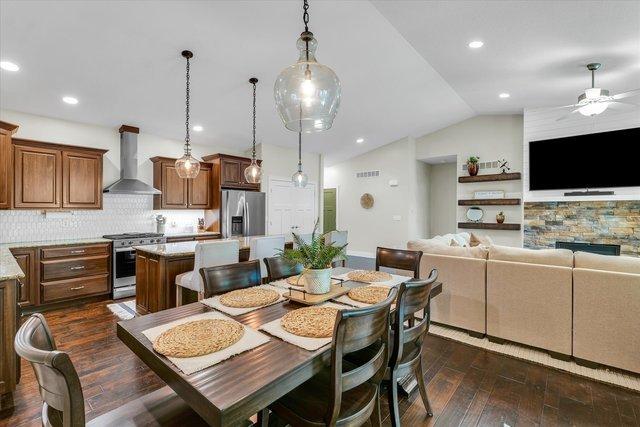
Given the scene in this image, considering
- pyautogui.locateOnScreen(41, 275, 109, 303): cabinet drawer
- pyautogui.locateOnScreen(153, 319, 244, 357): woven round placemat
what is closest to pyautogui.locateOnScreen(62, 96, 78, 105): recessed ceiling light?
pyautogui.locateOnScreen(41, 275, 109, 303): cabinet drawer

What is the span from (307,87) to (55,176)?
14.2 ft

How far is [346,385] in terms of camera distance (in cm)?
122

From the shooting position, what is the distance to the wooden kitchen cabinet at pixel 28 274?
3.68 metres

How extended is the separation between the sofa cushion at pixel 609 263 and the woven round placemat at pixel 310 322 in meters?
2.44

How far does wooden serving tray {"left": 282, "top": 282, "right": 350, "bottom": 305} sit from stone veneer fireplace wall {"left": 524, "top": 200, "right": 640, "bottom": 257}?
17.1 feet

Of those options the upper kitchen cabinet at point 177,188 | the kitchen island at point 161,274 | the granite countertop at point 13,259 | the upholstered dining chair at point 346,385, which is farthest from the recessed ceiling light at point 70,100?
the upholstered dining chair at point 346,385

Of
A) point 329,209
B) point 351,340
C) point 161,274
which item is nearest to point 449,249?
point 351,340

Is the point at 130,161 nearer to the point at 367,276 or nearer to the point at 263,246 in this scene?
the point at 263,246

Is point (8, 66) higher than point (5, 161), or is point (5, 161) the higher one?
point (8, 66)

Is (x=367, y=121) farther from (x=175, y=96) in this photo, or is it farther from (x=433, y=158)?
(x=175, y=96)

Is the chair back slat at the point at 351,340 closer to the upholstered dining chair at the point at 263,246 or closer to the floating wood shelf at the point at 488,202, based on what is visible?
the upholstered dining chair at the point at 263,246

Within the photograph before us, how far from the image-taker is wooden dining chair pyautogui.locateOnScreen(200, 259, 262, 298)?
1.98m

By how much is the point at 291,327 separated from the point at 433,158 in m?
6.95

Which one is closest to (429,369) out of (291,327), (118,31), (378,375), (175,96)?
(378,375)
